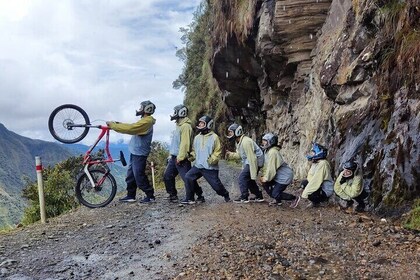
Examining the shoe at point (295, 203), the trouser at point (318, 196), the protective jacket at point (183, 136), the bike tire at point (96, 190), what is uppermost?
the protective jacket at point (183, 136)

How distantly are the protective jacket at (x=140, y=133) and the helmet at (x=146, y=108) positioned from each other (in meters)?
0.13

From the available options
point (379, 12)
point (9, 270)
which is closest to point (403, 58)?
point (379, 12)

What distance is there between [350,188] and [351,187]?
1.0 inches

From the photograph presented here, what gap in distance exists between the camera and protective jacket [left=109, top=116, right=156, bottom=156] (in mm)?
9797

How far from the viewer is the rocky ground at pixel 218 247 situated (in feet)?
16.6

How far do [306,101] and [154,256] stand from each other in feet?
34.2

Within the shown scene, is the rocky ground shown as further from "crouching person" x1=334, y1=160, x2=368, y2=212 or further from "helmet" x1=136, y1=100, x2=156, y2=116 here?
"helmet" x1=136, y1=100, x2=156, y2=116

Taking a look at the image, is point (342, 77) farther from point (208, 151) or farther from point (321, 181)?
point (208, 151)

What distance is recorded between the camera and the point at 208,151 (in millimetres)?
9758

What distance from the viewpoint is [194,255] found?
568cm

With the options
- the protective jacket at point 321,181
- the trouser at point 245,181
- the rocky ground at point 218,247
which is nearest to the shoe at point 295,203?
the protective jacket at point 321,181

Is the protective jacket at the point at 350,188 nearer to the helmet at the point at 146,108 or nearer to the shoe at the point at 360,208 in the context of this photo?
the shoe at the point at 360,208

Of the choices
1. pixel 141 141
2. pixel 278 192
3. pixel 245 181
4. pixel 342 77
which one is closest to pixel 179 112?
pixel 141 141

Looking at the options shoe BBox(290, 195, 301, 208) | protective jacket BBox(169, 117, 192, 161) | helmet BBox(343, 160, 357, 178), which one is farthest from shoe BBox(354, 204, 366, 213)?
protective jacket BBox(169, 117, 192, 161)
